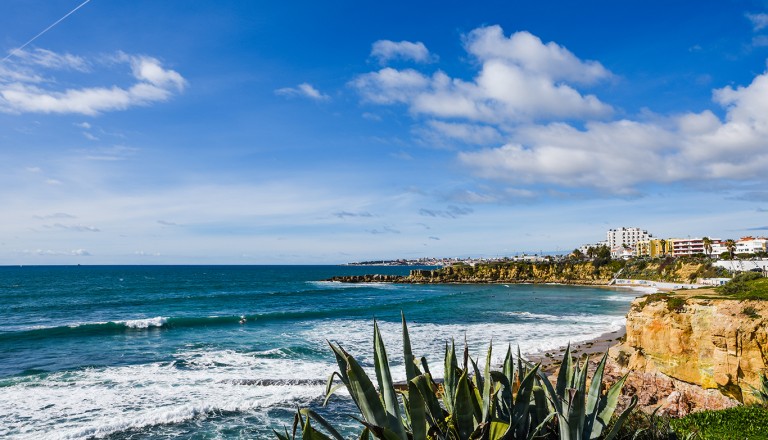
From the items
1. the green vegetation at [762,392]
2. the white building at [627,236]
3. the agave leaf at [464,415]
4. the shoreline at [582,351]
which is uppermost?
the white building at [627,236]

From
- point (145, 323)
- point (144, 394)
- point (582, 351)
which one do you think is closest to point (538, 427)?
point (144, 394)

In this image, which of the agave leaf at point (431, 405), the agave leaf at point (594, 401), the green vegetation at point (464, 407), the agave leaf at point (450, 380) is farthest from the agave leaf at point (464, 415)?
the agave leaf at point (594, 401)

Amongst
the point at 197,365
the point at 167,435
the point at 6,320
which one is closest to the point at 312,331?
the point at 197,365

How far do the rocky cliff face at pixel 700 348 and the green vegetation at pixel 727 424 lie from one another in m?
2.66

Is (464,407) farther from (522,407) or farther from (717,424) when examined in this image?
(717,424)

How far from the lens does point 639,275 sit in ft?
254

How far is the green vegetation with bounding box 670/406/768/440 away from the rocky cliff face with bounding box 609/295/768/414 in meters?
2.66

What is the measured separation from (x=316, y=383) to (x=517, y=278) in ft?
268

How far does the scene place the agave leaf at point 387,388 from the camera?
349 centimetres

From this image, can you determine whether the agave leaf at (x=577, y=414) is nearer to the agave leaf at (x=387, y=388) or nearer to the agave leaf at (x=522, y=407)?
the agave leaf at (x=522, y=407)

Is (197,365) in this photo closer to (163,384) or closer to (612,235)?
(163,384)

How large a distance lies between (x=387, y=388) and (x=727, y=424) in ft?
19.9

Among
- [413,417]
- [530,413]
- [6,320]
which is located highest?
[413,417]

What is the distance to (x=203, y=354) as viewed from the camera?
68.5 feet
